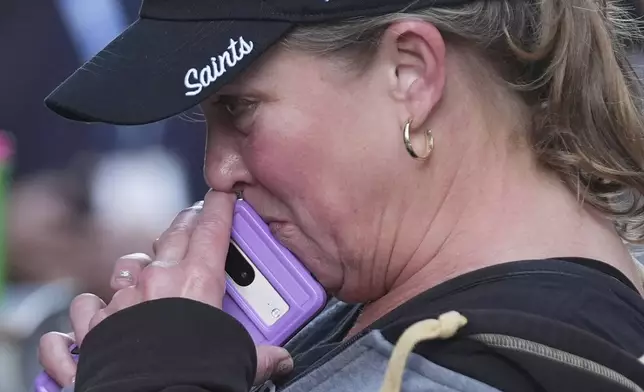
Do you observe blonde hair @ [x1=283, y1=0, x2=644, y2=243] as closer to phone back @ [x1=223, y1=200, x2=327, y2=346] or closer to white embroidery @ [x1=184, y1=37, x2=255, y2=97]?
white embroidery @ [x1=184, y1=37, x2=255, y2=97]

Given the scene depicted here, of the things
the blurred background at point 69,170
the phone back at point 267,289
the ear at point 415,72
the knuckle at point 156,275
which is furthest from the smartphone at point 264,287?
the blurred background at point 69,170

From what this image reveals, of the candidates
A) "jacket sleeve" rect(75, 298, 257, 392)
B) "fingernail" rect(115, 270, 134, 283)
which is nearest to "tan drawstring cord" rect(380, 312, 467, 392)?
"jacket sleeve" rect(75, 298, 257, 392)

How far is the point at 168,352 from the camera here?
0.98 metres

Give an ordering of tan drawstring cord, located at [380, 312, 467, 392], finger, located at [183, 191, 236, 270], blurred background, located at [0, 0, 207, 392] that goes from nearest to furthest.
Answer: tan drawstring cord, located at [380, 312, 467, 392] → finger, located at [183, 191, 236, 270] → blurred background, located at [0, 0, 207, 392]

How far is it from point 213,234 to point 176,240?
0.05 m

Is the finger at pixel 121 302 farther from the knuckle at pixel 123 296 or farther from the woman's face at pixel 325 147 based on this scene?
the woman's face at pixel 325 147

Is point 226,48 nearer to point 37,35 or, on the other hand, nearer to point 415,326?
point 415,326

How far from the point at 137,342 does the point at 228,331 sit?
3.5 inches

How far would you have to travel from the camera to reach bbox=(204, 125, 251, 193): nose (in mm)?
1169

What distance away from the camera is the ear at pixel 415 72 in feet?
3.51

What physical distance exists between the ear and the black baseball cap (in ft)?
0.13

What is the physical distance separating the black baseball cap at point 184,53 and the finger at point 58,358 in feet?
0.96

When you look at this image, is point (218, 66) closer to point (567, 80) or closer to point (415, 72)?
point (415, 72)

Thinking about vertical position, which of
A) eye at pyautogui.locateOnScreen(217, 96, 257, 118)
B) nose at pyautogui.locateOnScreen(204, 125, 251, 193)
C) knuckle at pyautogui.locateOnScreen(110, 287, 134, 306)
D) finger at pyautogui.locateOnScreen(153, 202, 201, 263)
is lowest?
knuckle at pyautogui.locateOnScreen(110, 287, 134, 306)
